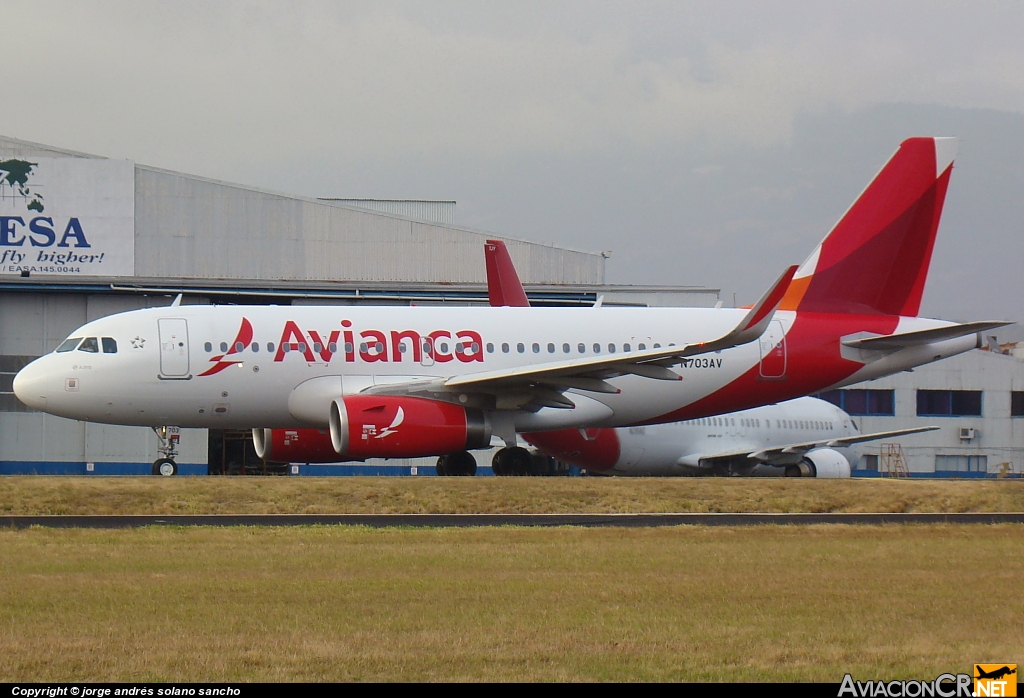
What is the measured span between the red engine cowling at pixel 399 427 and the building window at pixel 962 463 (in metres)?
30.7

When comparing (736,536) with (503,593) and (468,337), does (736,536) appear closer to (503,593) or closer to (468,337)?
(503,593)

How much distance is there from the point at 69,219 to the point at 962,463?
34.6 meters

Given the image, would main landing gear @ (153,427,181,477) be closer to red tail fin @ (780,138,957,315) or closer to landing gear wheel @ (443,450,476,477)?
landing gear wheel @ (443,450,476,477)

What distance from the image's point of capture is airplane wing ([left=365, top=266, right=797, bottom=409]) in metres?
21.0

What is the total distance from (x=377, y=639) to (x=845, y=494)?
531 inches

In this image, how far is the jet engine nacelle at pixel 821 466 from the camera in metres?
35.5

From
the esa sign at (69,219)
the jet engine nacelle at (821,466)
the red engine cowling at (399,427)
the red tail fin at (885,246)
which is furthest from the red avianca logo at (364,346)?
the esa sign at (69,219)

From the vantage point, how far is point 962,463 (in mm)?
47438

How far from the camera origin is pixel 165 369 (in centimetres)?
2255

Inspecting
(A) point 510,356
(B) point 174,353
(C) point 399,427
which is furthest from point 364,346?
(B) point 174,353

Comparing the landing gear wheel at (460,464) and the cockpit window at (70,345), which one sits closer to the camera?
the cockpit window at (70,345)

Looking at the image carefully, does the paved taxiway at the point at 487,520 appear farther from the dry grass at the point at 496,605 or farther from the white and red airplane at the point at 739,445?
the white and red airplane at the point at 739,445

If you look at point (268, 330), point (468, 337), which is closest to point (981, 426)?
point (468, 337)

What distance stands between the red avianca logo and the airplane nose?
121 inches
